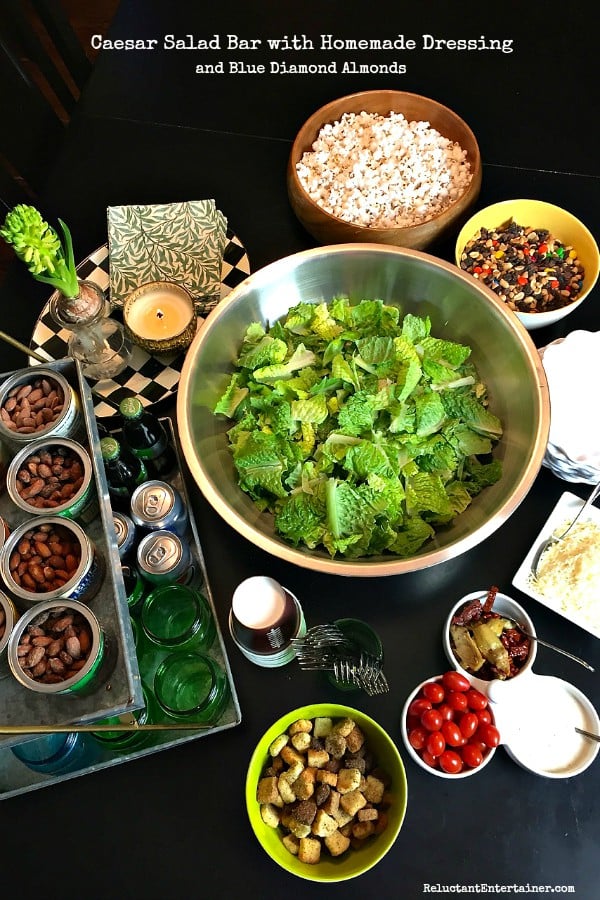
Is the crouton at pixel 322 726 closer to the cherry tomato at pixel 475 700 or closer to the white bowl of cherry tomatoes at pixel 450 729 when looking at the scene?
the white bowl of cherry tomatoes at pixel 450 729

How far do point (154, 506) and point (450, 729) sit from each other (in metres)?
0.72

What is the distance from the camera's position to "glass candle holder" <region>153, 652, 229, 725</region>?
1254 mm

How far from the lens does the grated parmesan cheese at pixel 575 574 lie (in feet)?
4.21

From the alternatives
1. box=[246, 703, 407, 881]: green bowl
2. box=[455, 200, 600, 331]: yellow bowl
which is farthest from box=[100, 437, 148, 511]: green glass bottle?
box=[455, 200, 600, 331]: yellow bowl

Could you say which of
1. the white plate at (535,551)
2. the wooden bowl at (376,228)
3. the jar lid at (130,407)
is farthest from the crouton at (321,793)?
the wooden bowl at (376,228)

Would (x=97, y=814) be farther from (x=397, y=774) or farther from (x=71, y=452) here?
(x=71, y=452)

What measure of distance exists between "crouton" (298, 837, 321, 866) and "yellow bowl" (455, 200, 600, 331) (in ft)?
3.83

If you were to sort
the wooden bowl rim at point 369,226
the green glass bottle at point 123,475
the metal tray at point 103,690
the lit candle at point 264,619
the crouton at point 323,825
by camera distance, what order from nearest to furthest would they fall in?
the metal tray at point 103,690, the crouton at point 323,825, the lit candle at point 264,619, the green glass bottle at point 123,475, the wooden bowl rim at point 369,226

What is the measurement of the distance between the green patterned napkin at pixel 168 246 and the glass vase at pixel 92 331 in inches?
4.3

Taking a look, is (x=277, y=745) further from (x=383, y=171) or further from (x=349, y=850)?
(x=383, y=171)

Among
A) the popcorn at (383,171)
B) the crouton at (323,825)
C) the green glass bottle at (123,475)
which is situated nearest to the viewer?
the crouton at (323,825)

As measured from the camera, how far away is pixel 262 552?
1.43 m

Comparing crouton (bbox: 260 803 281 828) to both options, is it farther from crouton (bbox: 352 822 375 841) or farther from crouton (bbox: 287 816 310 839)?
crouton (bbox: 352 822 375 841)

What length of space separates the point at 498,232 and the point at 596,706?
43.6 inches
